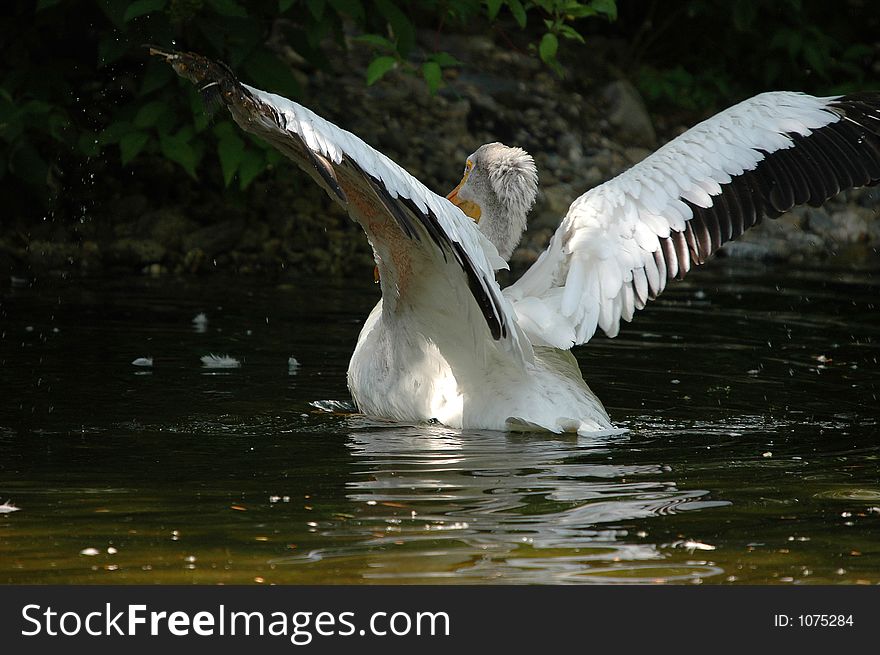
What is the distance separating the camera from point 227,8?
8.92m

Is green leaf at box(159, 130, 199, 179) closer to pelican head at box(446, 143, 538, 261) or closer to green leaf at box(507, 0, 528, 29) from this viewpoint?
green leaf at box(507, 0, 528, 29)

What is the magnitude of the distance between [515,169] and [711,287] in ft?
14.6

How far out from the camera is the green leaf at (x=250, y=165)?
9141mm

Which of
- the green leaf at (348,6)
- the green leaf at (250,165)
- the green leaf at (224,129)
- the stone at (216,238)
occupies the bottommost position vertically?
the stone at (216,238)

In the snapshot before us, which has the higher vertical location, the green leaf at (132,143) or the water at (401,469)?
the green leaf at (132,143)

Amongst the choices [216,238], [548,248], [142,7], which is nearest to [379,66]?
[142,7]

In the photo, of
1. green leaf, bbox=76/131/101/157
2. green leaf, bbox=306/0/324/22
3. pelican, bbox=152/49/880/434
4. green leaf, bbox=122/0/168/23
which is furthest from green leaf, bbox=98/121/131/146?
pelican, bbox=152/49/880/434

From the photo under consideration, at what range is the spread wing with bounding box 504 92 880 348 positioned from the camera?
5477 millimetres

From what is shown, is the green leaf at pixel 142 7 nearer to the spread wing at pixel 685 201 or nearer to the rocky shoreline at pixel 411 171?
the rocky shoreline at pixel 411 171

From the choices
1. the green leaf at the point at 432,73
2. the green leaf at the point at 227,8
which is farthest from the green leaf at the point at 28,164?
the green leaf at the point at 432,73

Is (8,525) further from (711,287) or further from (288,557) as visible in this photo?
(711,287)

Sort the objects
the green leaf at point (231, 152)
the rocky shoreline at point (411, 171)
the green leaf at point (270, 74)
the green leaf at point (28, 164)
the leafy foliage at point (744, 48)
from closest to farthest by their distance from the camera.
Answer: the green leaf at point (231, 152) < the green leaf at point (270, 74) < the green leaf at point (28, 164) < the rocky shoreline at point (411, 171) < the leafy foliage at point (744, 48)

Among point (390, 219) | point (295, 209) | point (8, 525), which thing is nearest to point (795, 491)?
point (390, 219)

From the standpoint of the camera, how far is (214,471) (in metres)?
4.43
